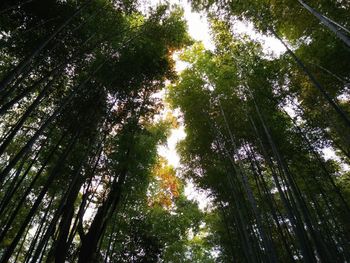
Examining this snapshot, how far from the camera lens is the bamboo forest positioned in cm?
530

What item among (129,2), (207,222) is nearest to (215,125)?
(129,2)

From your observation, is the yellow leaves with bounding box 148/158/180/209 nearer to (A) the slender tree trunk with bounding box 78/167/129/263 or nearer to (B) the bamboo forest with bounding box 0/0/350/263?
(B) the bamboo forest with bounding box 0/0/350/263

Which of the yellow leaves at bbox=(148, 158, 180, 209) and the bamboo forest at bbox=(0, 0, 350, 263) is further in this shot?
the yellow leaves at bbox=(148, 158, 180, 209)

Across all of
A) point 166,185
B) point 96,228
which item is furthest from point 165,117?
point 96,228

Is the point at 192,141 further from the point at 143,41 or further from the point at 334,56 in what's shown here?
the point at 334,56

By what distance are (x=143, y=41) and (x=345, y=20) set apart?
3.97 meters

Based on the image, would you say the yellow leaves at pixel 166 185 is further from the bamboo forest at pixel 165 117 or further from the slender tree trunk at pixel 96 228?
the slender tree trunk at pixel 96 228

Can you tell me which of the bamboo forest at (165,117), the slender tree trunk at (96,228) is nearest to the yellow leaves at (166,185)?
the bamboo forest at (165,117)

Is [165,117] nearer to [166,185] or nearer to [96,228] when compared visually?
[166,185]

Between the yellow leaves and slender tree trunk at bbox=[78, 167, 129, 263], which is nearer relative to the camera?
slender tree trunk at bbox=[78, 167, 129, 263]

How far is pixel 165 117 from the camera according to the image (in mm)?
9656

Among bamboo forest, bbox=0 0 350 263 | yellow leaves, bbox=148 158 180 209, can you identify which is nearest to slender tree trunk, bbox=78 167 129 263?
bamboo forest, bbox=0 0 350 263

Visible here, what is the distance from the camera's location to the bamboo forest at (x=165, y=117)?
5301 millimetres

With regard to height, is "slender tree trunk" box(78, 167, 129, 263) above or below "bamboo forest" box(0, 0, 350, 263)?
below
